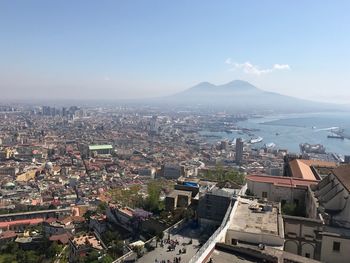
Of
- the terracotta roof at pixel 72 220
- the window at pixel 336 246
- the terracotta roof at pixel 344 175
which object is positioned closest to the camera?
the window at pixel 336 246

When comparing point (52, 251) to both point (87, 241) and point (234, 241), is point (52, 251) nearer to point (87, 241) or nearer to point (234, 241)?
point (87, 241)

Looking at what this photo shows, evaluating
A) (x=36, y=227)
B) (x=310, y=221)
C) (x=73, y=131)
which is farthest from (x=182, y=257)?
(x=73, y=131)

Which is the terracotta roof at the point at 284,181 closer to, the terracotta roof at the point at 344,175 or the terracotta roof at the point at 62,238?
the terracotta roof at the point at 344,175

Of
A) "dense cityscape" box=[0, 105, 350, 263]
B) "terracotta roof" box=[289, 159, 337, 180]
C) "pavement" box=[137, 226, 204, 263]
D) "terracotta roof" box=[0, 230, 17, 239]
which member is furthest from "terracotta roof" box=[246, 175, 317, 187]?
"terracotta roof" box=[0, 230, 17, 239]

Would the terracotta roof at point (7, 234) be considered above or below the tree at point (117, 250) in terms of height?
below

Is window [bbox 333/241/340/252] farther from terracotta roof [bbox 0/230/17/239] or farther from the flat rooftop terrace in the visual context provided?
terracotta roof [bbox 0/230/17/239]

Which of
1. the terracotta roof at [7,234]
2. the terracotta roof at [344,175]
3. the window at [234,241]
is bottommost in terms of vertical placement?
the terracotta roof at [7,234]

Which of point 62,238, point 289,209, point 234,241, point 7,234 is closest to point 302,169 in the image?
point 289,209

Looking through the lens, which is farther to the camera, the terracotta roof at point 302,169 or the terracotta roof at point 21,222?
the terracotta roof at point 21,222

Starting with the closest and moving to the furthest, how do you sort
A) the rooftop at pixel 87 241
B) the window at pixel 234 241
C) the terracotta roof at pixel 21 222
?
1. the window at pixel 234 241
2. the rooftop at pixel 87 241
3. the terracotta roof at pixel 21 222

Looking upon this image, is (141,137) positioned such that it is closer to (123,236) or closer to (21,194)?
(21,194)

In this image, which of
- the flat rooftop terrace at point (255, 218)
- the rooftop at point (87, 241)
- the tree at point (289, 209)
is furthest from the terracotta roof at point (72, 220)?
the flat rooftop terrace at point (255, 218)
